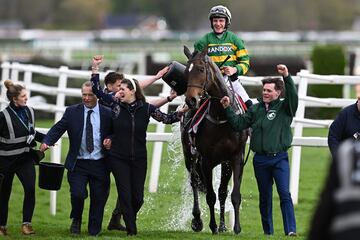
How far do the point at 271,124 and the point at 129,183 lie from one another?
52.3 inches

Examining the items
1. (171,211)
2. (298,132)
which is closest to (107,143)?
(171,211)

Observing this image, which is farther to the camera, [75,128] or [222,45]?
[222,45]

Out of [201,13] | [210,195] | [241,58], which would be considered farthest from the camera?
[201,13]

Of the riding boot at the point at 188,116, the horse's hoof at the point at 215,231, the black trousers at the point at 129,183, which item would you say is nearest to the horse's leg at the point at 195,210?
the horse's hoof at the point at 215,231

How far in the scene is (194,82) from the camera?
8.80 metres

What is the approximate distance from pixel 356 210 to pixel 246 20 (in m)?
90.2

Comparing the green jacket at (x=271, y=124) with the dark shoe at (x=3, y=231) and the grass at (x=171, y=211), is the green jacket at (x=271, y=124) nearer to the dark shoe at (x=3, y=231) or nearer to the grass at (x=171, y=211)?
the grass at (x=171, y=211)

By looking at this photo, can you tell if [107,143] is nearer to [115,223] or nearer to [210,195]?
[115,223]

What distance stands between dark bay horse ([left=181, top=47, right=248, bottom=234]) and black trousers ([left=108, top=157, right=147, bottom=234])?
74 centimetres

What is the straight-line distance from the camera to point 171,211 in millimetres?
12078

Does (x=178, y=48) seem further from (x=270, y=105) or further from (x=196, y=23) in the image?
(x=196, y=23)

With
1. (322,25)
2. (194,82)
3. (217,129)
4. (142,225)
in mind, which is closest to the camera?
(194,82)

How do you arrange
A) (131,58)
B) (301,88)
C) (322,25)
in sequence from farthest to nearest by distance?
(322,25) → (131,58) → (301,88)

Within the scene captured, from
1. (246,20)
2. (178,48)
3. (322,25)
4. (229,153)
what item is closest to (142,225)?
(229,153)
